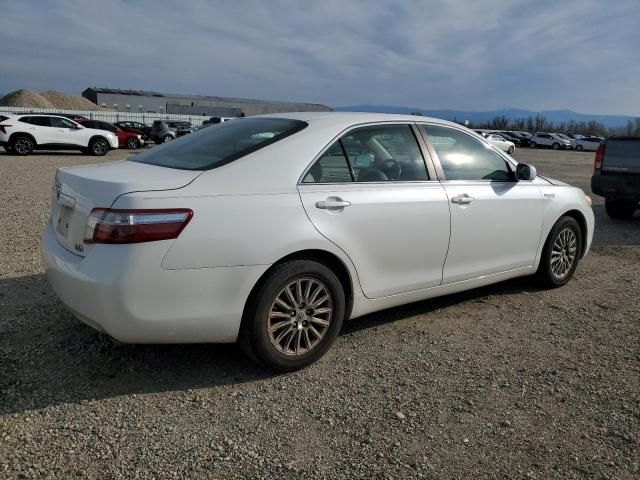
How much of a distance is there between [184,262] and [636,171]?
28.8 ft

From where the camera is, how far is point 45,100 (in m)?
69.3

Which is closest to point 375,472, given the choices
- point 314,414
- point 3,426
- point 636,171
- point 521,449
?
point 314,414

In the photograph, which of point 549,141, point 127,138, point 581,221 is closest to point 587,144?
point 549,141

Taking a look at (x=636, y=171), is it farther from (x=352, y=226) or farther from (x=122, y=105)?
(x=122, y=105)

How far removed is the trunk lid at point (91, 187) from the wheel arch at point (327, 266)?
70 cm

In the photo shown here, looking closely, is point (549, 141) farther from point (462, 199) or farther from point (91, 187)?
point (91, 187)

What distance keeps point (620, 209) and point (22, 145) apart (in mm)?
19217

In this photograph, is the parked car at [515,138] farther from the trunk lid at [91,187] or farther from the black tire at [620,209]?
the trunk lid at [91,187]

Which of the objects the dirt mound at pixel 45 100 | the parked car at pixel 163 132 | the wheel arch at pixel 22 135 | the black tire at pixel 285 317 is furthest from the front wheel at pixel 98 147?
the dirt mound at pixel 45 100

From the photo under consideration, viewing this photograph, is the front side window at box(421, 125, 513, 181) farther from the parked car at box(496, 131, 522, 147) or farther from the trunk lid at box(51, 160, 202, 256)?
the parked car at box(496, 131, 522, 147)

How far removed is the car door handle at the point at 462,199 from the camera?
409 centimetres

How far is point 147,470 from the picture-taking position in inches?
97.7

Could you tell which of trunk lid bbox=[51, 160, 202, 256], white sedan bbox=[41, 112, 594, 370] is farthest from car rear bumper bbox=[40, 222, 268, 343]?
trunk lid bbox=[51, 160, 202, 256]

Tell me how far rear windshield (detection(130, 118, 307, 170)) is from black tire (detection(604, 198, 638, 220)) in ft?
27.3
